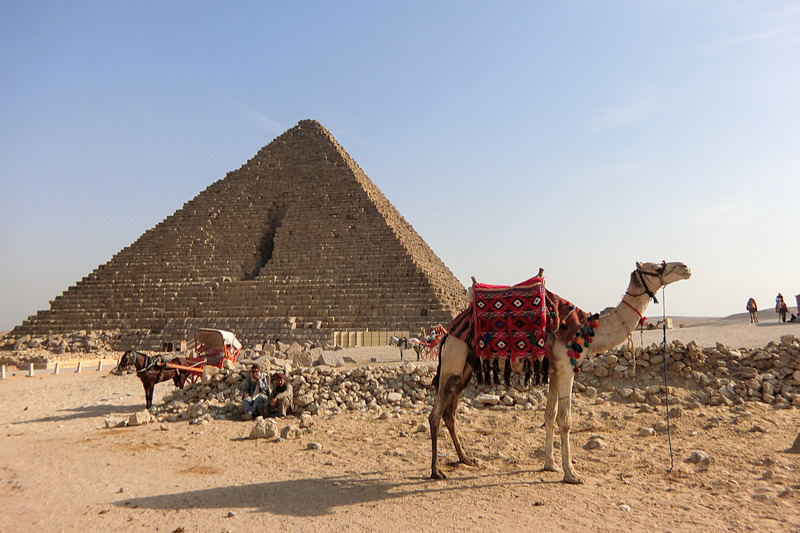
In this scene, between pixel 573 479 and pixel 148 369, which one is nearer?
pixel 573 479

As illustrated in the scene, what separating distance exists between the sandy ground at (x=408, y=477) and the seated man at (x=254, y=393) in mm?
426

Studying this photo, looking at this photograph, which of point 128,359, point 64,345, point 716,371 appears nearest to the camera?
point 716,371

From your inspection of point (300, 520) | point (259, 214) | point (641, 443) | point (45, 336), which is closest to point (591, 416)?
point (641, 443)

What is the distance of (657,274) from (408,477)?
2619mm

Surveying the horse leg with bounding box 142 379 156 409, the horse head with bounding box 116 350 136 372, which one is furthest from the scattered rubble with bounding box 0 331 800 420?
the horse head with bounding box 116 350 136 372

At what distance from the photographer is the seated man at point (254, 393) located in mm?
7598

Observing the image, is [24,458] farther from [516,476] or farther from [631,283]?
[631,283]

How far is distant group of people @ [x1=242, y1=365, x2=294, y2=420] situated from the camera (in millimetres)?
7562

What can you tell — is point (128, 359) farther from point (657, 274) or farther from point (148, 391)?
point (657, 274)

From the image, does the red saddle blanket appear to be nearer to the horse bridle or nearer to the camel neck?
the camel neck

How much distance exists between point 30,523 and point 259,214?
41.3 meters

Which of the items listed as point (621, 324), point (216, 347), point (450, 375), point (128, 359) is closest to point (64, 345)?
point (216, 347)

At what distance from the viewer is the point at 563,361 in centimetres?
Result: 446

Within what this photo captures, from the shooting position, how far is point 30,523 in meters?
3.84
